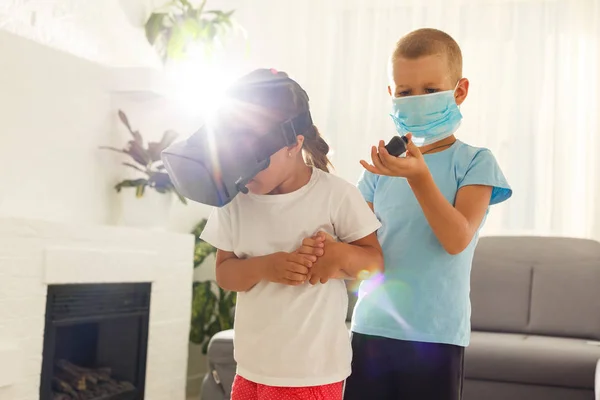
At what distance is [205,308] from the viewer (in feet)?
13.1

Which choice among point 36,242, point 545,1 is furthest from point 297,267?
point 545,1

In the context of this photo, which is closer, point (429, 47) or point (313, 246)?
point (313, 246)

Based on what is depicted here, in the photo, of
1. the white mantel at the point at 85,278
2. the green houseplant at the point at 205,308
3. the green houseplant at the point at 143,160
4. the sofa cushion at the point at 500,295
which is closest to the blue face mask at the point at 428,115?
→ the white mantel at the point at 85,278

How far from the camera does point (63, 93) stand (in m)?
3.18

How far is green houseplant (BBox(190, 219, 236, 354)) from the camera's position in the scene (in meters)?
3.98

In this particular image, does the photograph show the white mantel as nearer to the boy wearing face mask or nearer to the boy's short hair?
the boy wearing face mask

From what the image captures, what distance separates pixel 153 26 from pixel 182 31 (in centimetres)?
15

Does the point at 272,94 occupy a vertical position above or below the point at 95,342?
above

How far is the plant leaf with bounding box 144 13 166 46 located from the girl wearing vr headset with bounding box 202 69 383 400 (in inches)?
98.8

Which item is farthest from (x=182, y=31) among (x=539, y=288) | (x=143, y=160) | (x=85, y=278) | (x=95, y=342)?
(x=539, y=288)

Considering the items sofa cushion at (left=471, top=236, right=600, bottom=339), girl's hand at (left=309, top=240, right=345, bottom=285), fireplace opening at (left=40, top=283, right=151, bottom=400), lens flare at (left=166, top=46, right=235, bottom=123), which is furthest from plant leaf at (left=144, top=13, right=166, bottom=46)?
girl's hand at (left=309, top=240, right=345, bottom=285)

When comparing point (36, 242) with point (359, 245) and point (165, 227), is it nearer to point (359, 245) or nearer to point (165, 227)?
point (165, 227)

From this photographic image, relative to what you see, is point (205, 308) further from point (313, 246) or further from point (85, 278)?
point (313, 246)

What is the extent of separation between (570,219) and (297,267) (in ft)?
10.3
